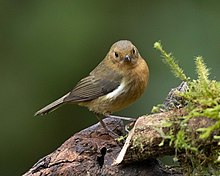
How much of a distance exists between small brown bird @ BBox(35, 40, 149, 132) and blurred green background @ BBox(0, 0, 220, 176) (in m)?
1.26

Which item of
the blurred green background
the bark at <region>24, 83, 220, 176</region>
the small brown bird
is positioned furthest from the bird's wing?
the blurred green background

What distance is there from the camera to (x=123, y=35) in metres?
6.67

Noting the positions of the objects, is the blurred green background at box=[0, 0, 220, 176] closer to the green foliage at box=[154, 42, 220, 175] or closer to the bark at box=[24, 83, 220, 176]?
the bark at box=[24, 83, 220, 176]

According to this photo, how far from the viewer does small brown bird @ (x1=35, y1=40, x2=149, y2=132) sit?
493 centimetres

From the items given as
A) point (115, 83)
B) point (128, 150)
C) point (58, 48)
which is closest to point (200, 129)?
point (128, 150)

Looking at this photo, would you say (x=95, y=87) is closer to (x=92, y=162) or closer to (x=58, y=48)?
(x=58, y=48)

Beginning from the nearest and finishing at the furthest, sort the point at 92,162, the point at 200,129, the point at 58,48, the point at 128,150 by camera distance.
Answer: the point at 200,129, the point at 128,150, the point at 92,162, the point at 58,48

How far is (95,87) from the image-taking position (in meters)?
5.13

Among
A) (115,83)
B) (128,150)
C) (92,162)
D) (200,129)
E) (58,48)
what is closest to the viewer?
(200,129)

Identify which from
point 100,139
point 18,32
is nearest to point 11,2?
point 18,32

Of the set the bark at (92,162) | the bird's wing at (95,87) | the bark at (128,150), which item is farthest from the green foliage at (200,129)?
the bird's wing at (95,87)

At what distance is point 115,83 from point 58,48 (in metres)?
1.61

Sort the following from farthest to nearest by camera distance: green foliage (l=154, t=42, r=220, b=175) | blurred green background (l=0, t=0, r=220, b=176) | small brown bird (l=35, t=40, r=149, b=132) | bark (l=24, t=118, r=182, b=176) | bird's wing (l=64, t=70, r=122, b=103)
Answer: blurred green background (l=0, t=0, r=220, b=176) < bird's wing (l=64, t=70, r=122, b=103) < small brown bird (l=35, t=40, r=149, b=132) < bark (l=24, t=118, r=182, b=176) < green foliage (l=154, t=42, r=220, b=175)

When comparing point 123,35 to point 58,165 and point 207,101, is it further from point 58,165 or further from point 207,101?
point 207,101
